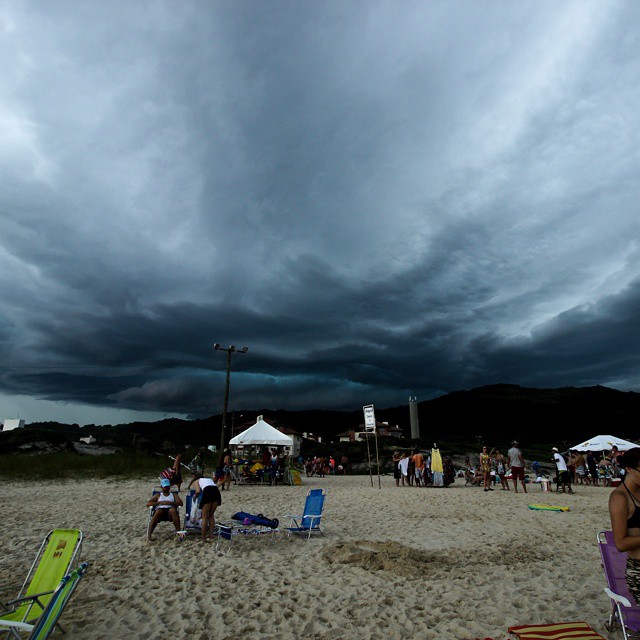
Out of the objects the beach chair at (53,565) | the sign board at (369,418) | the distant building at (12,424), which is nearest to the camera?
the beach chair at (53,565)

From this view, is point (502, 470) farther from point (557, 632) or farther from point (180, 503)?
point (557, 632)

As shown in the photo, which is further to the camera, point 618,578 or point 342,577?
point 342,577

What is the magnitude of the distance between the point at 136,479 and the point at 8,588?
52.5 ft

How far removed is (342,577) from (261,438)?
13895mm

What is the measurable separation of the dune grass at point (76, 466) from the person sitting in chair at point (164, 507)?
1485 centimetres

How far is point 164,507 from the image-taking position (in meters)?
7.91

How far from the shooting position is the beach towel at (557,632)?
11.4ft

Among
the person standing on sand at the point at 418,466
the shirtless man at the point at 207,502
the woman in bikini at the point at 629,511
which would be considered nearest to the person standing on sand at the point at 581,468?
the person standing on sand at the point at 418,466

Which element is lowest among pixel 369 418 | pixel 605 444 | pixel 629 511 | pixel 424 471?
pixel 629 511

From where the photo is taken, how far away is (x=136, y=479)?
20.2 metres

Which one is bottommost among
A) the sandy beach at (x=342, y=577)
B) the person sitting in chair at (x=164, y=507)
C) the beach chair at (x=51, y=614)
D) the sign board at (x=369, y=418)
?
the sandy beach at (x=342, y=577)

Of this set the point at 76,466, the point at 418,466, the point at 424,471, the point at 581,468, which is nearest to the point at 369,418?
the point at 418,466

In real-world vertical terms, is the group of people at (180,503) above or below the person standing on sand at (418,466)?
below

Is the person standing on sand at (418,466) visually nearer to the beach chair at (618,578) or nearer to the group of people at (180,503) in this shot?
the group of people at (180,503)
